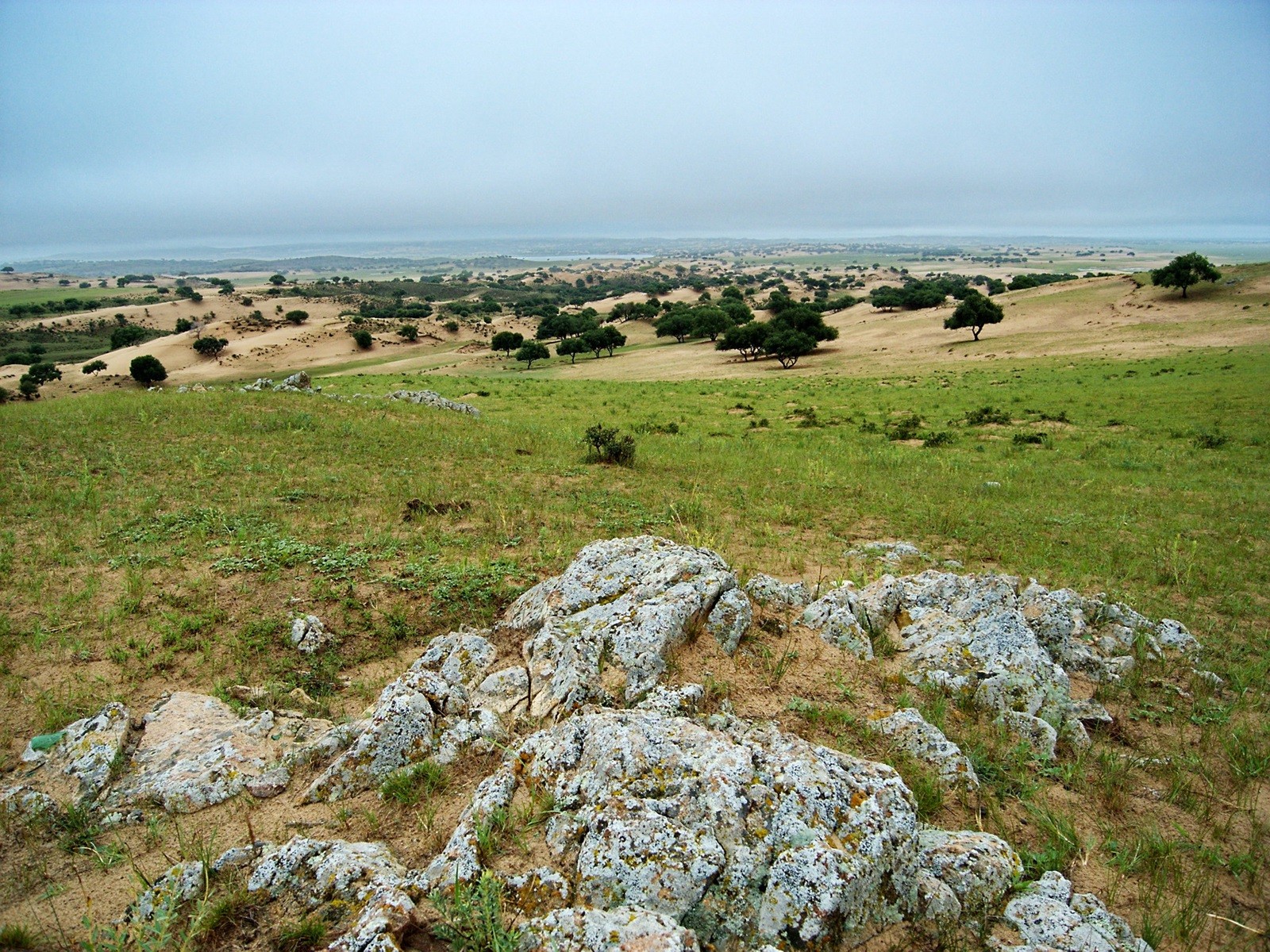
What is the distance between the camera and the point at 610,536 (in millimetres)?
11758

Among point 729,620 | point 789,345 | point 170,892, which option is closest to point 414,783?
point 170,892

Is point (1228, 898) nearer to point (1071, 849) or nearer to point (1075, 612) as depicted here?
point (1071, 849)

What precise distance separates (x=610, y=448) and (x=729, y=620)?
38.5ft

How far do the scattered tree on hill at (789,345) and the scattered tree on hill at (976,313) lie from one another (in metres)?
15.6

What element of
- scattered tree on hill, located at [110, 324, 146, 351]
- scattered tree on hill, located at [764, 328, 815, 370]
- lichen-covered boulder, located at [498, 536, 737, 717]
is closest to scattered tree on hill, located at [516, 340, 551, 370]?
scattered tree on hill, located at [764, 328, 815, 370]

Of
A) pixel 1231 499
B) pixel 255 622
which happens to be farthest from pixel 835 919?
pixel 1231 499

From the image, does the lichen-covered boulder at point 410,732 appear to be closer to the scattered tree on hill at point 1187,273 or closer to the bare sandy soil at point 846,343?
the bare sandy soil at point 846,343

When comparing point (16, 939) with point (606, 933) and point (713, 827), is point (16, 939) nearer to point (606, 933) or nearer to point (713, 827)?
point (606, 933)

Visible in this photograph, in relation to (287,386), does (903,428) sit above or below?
below

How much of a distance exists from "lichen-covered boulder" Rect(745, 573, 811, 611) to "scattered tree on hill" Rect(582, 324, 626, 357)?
7150 centimetres

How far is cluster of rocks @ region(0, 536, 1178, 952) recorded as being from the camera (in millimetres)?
3697

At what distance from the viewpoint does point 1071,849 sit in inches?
179

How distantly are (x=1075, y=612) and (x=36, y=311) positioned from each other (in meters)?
169

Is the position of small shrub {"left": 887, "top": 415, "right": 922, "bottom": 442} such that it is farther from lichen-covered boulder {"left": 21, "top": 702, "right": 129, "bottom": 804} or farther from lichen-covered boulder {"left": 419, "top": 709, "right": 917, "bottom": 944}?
lichen-covered boulder {"left": 21, "top": 702, "right": 129, "bottom": 804}
